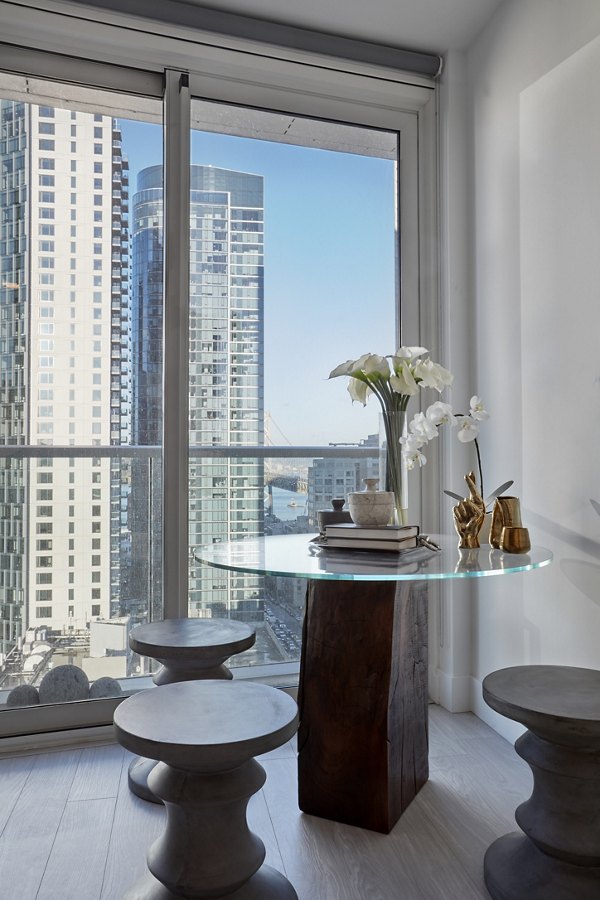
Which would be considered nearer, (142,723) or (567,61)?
(142,723)

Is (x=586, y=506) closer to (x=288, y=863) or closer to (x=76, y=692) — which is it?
(x=288, y=863)

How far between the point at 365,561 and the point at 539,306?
1.07m

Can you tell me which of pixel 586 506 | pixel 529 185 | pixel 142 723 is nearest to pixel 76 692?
pixel 142 723

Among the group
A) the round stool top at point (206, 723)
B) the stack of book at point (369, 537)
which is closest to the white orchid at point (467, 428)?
the stack of book at point (369, 537)

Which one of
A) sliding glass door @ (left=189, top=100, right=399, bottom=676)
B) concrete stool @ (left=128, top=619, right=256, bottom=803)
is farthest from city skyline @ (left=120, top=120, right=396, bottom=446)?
concrete stool @ (left=128, top=619, right=256, bottom=803)

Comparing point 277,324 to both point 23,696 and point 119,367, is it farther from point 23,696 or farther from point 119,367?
point 23,696

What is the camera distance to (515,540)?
1812mm

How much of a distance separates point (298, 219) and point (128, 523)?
4.36 ft

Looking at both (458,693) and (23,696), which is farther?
(458,693)

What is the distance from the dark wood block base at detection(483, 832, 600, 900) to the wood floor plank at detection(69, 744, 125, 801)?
107 centimetres

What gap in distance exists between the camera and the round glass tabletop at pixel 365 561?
1445 millimetres

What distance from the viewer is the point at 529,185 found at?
2.20 m

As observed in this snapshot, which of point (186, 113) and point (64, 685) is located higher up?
point (186, 113)

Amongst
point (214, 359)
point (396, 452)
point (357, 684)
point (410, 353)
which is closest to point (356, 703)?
point (357, 684)
